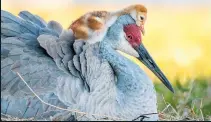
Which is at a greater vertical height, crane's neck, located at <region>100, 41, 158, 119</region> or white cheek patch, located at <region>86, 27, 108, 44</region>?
white cheek patch, located at <region>86, 27, 108, 44</region>

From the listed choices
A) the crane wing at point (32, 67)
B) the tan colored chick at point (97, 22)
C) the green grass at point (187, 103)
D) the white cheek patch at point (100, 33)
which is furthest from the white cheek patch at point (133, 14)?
the green grass at point (187, 103)

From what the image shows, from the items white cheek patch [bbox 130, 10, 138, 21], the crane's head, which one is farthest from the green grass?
white cheek patch [bbox 130, 10, 138, 21]

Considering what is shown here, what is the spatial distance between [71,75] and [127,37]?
24.7 inches

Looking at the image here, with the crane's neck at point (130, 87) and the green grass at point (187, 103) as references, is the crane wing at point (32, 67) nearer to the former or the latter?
the crane's neck at point (130, 87)

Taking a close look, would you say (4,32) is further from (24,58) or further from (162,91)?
(162,91)

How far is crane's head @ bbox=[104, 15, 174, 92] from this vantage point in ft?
25.1

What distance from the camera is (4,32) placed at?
300 inches

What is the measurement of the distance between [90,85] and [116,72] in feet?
1.12

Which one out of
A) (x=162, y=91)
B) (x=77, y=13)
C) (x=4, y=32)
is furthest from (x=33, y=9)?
(x=4, y=32)

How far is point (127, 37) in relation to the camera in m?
7.71

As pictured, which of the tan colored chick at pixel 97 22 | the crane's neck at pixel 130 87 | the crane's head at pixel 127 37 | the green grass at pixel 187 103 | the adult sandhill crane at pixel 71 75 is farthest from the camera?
the green grass at pixel 187 103

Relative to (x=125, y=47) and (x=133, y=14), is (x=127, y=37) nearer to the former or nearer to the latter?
(x=125, y=47)

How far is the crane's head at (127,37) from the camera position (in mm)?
7652

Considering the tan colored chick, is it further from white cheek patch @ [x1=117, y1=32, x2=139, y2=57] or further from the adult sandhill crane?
white cheek patch @ [x1=117, y1=32, x2=139, y2=57]
